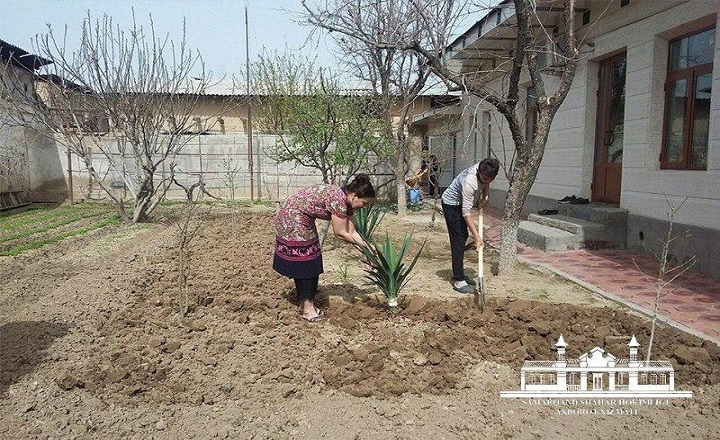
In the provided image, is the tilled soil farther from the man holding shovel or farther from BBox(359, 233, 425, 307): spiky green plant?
the man holding shovel

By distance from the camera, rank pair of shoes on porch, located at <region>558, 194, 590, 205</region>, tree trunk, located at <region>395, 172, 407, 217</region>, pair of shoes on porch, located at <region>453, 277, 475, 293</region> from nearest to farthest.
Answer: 1. pair of shoes on porch, located at <region>453, 277, 475, 293</region>
2. pair of shoes on porch, located at <region>558, 194, 590, 205</region>
3. tree trunk, located at <region>395, 172, 407, 217</region>

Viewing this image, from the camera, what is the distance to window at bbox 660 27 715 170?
6023 mm

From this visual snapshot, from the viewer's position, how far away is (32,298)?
4.73 metres

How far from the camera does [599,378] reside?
3129 millimetres

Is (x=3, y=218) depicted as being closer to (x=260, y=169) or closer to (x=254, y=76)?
(x=260, y=169)

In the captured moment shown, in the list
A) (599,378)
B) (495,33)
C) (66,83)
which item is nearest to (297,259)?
(599,378)

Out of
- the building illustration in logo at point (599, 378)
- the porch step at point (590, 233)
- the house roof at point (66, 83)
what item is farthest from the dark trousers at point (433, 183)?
the building illustration in logo at point (599, 378)

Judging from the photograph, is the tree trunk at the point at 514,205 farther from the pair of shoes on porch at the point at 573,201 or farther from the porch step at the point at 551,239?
the pair of shoes on porch at the point at 573,201

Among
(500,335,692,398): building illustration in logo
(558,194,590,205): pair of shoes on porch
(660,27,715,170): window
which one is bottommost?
(500,335,692,398): building illustration in logo

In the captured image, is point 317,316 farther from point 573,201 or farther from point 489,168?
point 573,201

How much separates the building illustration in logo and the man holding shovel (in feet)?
5.30

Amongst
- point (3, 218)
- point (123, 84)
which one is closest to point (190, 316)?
Answer: point (123, 84)

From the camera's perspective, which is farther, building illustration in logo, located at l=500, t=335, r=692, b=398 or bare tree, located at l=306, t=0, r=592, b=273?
bare tree, located at l=306, t=0, r=592, b=273

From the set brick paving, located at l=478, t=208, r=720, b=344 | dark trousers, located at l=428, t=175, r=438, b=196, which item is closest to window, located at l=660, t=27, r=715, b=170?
brick paving, located at l=478, t=208, r=720, b=344
